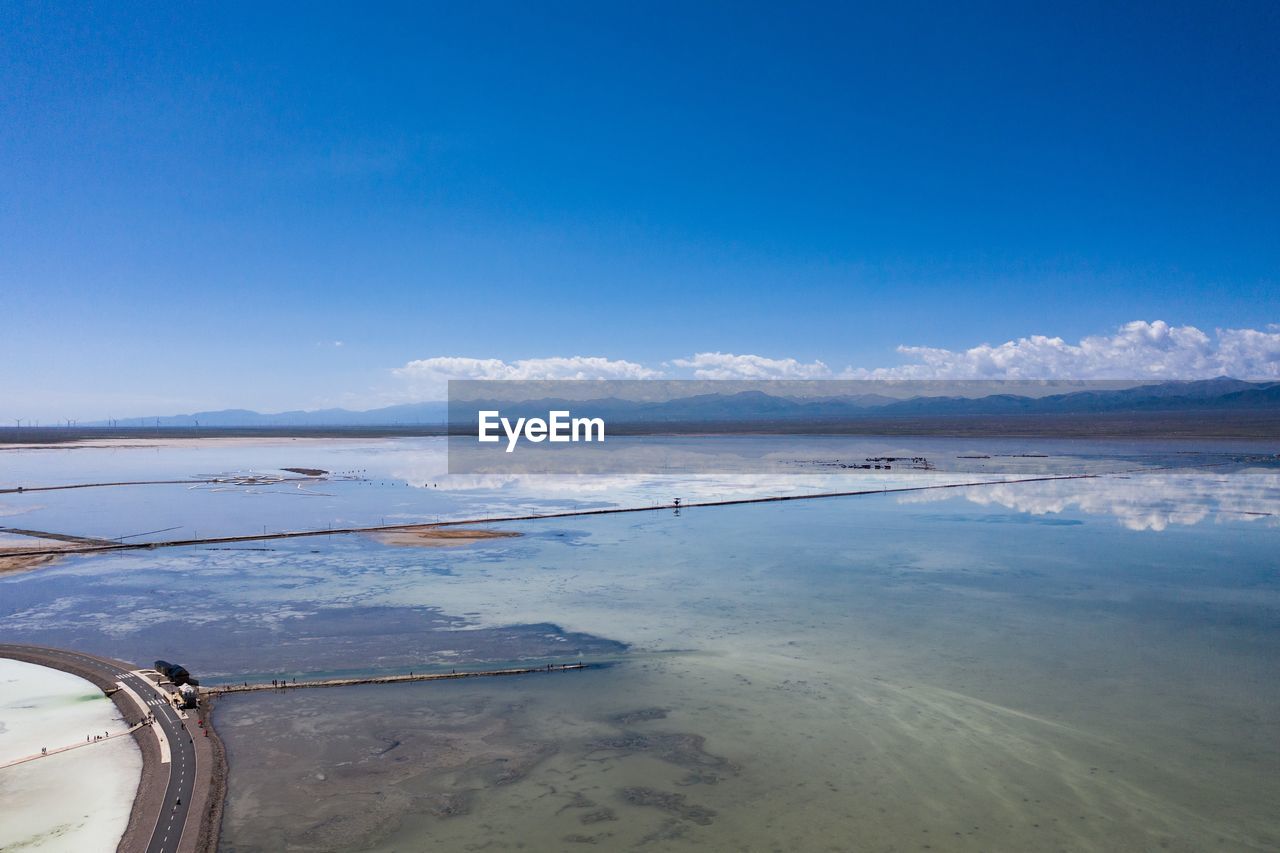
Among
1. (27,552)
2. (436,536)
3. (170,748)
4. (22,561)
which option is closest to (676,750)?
(170,748)

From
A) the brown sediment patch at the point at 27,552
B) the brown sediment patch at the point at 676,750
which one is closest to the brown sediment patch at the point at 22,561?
the brown sediment patch at the point at 27,552

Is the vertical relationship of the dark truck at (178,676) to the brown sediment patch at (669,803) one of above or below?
above

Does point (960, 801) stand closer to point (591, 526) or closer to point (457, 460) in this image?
point (591, 526)

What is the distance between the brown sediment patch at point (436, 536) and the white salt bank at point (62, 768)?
15.7 m

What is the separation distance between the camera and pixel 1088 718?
13445 millimetres

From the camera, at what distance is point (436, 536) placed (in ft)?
107

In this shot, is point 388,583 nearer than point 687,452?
Yes

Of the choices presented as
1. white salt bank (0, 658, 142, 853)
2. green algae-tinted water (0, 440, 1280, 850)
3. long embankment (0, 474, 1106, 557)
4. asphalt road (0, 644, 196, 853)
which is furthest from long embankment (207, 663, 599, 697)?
long embankment (0, 474, 1106, 557)

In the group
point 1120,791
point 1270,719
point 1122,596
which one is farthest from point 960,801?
point 1122,596

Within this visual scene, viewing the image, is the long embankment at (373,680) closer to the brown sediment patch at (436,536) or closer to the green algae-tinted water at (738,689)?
the green algae-tinted water at (738,689)

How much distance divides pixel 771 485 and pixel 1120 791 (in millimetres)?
40961

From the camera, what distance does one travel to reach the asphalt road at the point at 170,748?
10242mm

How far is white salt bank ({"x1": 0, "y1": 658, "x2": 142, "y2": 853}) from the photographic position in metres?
10.2

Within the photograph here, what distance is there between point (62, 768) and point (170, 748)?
146 cm
